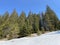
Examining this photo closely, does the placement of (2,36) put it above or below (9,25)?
below

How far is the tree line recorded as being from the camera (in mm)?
32906

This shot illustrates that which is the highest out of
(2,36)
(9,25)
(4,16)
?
(4,16)

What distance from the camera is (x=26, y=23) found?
35.1m

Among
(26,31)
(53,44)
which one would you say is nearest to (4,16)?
(26,31)

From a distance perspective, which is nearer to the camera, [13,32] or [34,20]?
[13,32]

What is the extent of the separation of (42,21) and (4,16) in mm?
16386

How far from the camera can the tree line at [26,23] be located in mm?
32906

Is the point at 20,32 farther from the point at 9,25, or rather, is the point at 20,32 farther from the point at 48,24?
the point at 48,24

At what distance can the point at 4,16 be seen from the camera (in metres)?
38.9

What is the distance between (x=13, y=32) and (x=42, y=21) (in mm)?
18850

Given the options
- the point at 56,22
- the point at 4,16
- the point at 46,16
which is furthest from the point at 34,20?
the point at 4,16

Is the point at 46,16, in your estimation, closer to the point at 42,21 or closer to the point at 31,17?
the point at 42,21

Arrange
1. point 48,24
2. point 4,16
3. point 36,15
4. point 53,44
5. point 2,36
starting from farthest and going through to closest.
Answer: point 36,15 → point 48,24 → point 4,16 → point 2,36 → point 53,44

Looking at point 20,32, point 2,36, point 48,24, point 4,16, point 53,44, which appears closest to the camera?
point 53,44
